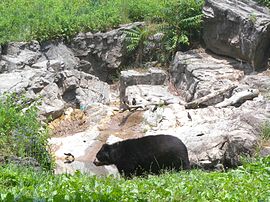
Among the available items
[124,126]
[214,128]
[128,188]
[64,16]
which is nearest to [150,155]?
[214,128]

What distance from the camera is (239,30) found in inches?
707

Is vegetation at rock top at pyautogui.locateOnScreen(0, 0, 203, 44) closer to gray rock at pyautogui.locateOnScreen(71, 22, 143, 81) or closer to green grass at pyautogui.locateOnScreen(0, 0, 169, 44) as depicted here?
green grass at pyautogui.locateOnScreen(0, 0, 169, 44)

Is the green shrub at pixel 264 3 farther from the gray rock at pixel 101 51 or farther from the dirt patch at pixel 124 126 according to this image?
the dirt patch at pixel 124 126

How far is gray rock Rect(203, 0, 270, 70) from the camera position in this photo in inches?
687

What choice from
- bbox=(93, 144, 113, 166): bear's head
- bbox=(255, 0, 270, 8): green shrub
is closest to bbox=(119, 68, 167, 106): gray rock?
bbox=(255, 0, 270, 8): green shrub

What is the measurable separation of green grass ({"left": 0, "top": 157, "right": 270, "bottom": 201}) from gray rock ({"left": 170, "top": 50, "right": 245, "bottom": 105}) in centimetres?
878

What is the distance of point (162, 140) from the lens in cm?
1097

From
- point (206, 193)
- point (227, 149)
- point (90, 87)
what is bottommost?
point (90, 87)

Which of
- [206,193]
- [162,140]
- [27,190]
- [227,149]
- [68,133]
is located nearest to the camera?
[27,190]

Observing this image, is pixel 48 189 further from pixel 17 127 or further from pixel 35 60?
pixel 35 60

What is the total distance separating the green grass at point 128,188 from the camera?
5.47m

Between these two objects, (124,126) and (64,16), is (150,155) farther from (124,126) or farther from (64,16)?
(64,16)

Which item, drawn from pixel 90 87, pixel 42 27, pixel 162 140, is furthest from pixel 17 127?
pixel 42 27

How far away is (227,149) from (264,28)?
22.9 feet
